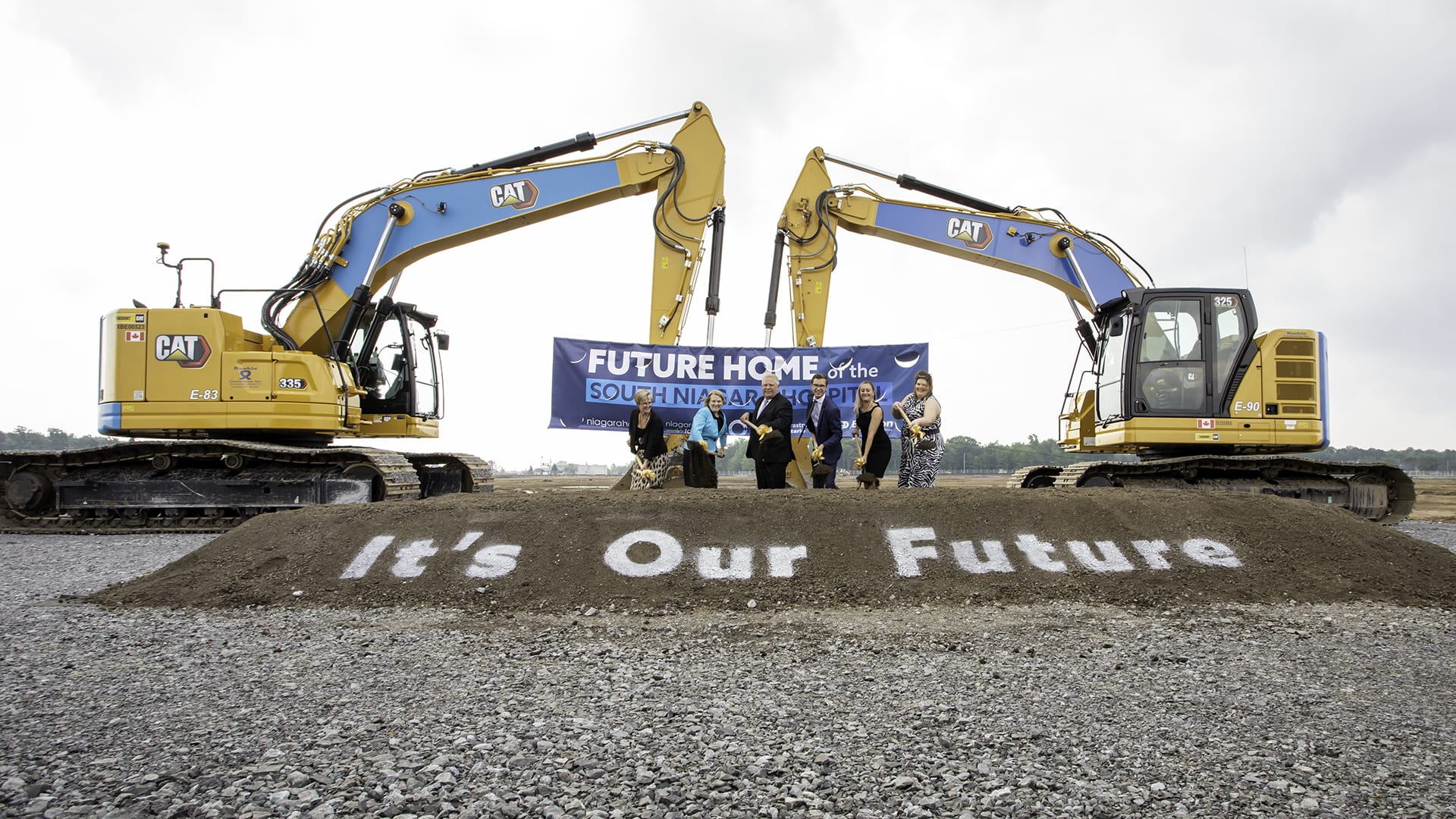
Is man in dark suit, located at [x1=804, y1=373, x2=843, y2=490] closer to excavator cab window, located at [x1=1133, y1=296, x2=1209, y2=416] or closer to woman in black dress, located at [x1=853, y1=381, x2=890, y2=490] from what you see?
woman in black dress, located at [x1=853, y1=381, x2=890, y2=490]

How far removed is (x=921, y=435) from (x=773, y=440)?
154 cm

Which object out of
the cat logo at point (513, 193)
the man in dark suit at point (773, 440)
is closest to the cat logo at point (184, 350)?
the cat logo at point (513, 193)

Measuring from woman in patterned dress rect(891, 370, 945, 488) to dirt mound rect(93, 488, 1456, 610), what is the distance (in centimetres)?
118

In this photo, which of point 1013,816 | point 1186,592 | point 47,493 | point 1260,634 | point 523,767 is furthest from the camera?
point 47,493

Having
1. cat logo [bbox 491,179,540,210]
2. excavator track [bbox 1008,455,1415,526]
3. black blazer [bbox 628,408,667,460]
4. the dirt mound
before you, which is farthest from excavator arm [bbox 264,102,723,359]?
excavator track [bbox 1008,455,1415,526]

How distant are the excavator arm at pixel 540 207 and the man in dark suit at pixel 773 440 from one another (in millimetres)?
3174

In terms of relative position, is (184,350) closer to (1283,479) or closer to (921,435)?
(921,435)

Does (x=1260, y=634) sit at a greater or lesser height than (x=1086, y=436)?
lesser

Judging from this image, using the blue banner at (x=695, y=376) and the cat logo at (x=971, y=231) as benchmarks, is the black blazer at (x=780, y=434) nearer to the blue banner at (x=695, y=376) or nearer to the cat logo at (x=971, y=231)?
the blue banner at (x=695, y=376)

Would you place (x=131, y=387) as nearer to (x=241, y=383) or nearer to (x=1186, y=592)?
(x=241, y=383)

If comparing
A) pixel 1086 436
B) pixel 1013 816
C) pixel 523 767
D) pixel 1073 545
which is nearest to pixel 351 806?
pixel 523 767

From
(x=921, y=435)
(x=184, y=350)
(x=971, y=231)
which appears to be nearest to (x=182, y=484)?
(x=184, y=350)

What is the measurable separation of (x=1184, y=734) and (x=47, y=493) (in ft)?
44.4

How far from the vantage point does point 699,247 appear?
36.9 feet
